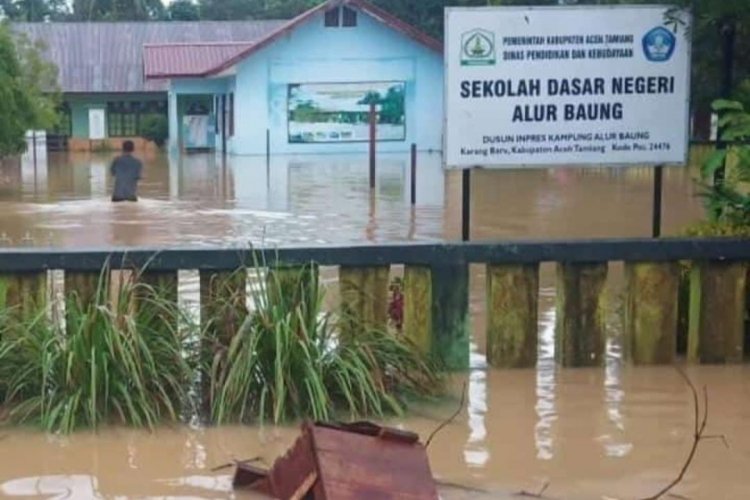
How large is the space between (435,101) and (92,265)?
42.2 metres

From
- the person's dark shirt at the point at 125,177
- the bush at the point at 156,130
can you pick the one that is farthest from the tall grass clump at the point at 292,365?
the bush at the point at 156,130

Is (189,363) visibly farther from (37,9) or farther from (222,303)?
(37,9)

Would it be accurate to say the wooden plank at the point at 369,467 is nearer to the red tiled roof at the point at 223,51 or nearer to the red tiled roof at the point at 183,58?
the red tiled roof at the point at 223,51

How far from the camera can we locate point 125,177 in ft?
71.8

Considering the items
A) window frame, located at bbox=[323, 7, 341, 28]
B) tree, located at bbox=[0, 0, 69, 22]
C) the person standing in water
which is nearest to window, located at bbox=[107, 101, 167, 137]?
window frame, located at bbox=[323, 7, 341, 28]

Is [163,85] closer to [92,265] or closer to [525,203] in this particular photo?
[525,203]

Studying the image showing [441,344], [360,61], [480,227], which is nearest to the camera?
[441,344]

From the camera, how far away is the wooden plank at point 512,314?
7.43 metres

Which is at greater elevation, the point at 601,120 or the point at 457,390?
the point at 601,120

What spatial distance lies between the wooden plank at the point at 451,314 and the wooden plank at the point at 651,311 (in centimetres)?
104

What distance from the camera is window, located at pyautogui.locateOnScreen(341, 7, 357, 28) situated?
151 feet

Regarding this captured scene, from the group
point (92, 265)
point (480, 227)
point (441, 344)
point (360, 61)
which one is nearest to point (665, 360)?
point (441, 344)

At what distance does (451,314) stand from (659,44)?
2582 millimetres

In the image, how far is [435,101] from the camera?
159 feet
